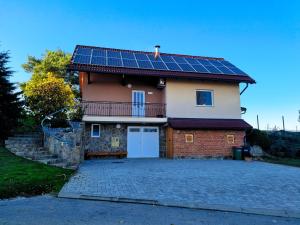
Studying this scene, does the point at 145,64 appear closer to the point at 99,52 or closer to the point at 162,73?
the point at 162,73

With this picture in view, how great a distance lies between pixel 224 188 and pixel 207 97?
11.1 meters

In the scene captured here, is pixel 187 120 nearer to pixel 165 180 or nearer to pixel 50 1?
pixel 165 180

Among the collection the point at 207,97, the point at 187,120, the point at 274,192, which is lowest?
the point at 274,192

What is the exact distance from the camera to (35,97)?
18328 millimetres

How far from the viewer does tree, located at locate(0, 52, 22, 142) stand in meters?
13.8

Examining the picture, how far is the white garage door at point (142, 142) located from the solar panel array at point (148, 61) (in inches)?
174

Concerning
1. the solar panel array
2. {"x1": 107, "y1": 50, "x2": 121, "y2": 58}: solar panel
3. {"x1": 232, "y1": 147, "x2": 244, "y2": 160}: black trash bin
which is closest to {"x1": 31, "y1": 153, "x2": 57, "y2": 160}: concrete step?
the solar panel array

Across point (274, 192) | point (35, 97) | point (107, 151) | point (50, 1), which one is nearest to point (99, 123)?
point (107, 151)

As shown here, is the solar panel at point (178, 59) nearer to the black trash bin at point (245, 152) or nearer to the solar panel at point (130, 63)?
the solar panel at point (130, 63)

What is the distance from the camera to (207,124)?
16.8m

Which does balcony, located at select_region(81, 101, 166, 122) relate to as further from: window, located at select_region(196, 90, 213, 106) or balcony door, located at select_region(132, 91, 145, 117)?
window, located at select_region(196, 90, 213, 106)

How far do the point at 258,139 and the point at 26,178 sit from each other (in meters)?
17.4

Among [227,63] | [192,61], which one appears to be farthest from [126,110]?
[227,63]

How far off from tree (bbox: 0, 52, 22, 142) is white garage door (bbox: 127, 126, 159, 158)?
280 inches
